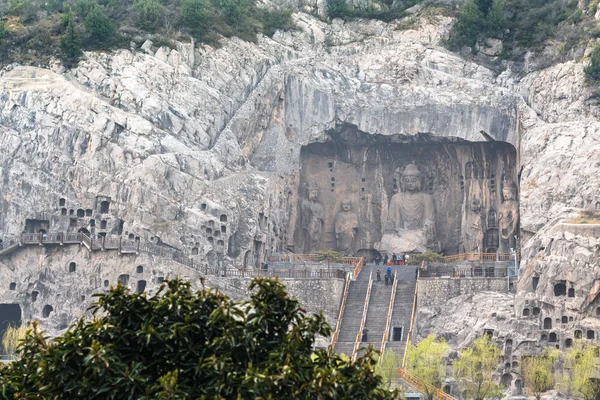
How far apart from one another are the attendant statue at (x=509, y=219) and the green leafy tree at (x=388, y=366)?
1843 centimetres

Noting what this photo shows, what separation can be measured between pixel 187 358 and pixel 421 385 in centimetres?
3162

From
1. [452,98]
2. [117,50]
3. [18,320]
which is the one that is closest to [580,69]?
[452,98]

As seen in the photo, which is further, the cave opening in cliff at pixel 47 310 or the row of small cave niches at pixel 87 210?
the row of small cave niches at pixel 87 210

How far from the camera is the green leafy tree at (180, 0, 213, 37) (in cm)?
8325

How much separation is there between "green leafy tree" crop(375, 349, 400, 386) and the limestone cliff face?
5538 mm

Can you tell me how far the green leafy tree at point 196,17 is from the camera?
83.2m

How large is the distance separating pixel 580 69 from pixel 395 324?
21419mm

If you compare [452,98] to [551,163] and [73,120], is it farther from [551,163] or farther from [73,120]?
[73,120]

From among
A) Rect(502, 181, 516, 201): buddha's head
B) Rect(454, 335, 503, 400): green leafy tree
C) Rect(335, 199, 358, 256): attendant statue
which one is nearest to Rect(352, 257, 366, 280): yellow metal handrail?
Rect(335, 199, 358, 256): attendant statue

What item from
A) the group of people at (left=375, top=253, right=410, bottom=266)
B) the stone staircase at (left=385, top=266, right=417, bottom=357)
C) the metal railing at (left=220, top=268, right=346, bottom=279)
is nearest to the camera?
the stone staircase at (left=385, top=266, right=417, bottom=357)

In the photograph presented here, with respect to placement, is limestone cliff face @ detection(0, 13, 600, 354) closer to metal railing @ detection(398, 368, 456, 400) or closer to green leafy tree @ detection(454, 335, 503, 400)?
green leafy tree @ detection(454, 335, 503, 400)

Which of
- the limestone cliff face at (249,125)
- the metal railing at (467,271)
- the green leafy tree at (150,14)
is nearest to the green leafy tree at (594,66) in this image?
the limestone cliff face at (249,125)

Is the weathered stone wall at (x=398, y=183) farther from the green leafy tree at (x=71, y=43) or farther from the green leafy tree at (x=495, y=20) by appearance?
the green leafy tree at (x=71, y=43)

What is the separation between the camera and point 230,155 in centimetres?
7781
